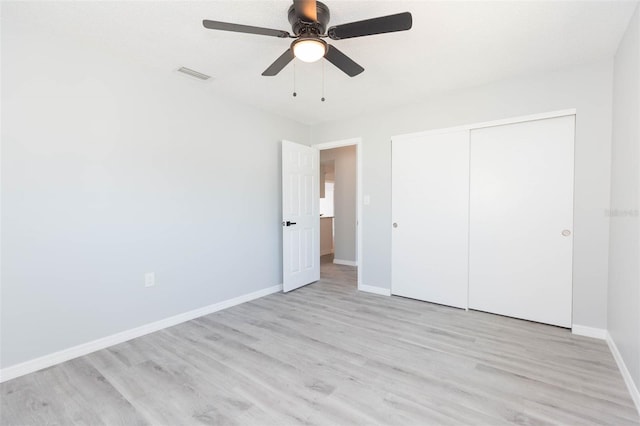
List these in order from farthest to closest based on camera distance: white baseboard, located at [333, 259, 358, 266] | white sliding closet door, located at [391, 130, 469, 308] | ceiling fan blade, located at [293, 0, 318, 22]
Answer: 1. white baseboard, located at [333, 259, 358, 266]
2. white sliding closet door, located at [391, 130, 469, 308]
3. ceiling fan blade, located at [293, 0, 318, 22]

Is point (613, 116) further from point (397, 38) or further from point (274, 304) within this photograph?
point (274, 304)

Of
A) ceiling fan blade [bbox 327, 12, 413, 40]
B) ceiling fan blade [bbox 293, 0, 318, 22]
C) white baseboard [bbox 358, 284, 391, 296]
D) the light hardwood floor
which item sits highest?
ceiling fan blade [bbox 293, 0, 318, 22]

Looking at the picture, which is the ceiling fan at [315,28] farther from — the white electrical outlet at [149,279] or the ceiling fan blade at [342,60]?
the white electrical outlet at [149,279]

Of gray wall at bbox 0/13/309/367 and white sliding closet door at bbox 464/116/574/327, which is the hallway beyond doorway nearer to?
gray wall at bbox 0/13/309/367

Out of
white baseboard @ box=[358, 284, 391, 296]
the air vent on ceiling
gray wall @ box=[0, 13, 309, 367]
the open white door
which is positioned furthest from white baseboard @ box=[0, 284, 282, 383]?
the air vent on ceiling

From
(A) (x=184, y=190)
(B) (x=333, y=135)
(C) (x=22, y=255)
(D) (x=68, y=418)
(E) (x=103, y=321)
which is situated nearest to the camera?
(D) (x=68, y=418)

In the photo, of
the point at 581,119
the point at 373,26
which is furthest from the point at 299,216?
the point at 581,119

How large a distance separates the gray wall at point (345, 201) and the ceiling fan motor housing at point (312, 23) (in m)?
3.98

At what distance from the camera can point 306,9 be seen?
160 centimetres

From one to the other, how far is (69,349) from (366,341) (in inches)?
92.6

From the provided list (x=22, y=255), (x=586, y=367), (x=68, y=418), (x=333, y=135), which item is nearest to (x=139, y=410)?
(x=68, y=418)

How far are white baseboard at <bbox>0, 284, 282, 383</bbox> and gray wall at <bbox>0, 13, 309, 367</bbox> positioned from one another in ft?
0.15

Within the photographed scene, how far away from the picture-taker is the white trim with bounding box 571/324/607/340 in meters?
2.58

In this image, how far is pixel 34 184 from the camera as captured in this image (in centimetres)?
214
